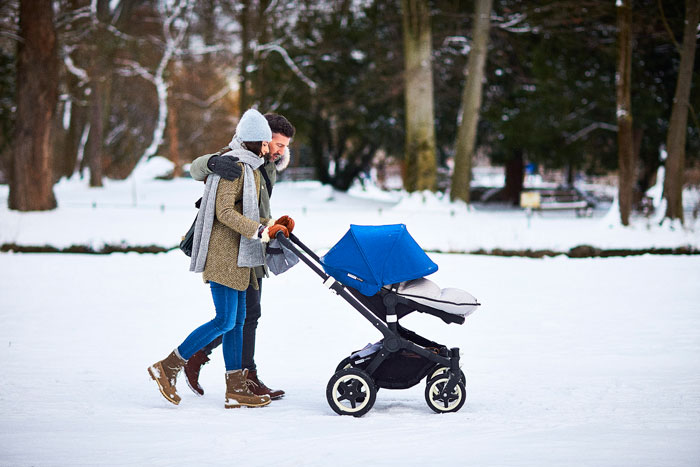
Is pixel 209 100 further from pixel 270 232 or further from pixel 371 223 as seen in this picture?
pixel 270 232

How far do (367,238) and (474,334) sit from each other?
3366 mm

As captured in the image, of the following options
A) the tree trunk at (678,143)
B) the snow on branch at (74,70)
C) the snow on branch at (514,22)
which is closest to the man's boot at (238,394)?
the tree trunk at (678,143)

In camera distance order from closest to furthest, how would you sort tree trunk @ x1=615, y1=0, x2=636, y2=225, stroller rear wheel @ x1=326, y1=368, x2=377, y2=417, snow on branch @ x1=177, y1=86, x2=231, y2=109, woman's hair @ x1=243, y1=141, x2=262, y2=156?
stroller rear wheel @ x1=326, y1=368, x2=377, y2=417 → woman's hair @ x1=243, y1=141, x2=262, y2=156 → tree trunk @ x1=615, y1=0, x2=636, y2=225 → snow on branch @ x1=177, y1=86, x2=231, y2=109

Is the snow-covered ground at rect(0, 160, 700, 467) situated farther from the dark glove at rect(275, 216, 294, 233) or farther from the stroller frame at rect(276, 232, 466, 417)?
the dark glove at rect(275, 216, 294, 233)

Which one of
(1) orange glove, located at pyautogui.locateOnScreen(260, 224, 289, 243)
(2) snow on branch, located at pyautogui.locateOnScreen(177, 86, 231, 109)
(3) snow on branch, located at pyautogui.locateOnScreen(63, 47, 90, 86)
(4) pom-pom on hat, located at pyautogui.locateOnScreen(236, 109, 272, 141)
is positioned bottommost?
(1) orange glove, located at pyautogui.locateOnScreen(260, 224, 289, 243)

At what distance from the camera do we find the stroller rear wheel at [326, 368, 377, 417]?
4.80 m

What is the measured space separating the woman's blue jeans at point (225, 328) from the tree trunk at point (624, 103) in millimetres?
13846

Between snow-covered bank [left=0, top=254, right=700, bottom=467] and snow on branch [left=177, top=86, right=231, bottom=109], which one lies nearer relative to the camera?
snow-covered bank [left=0, top=254, right=700, bottom=467]

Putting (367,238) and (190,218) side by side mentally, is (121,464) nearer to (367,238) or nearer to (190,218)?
(367,238)

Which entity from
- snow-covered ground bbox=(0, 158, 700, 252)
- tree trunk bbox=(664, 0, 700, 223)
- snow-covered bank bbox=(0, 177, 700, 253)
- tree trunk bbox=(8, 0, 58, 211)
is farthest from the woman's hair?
tree trunk bbox=(8, 0, 58, 211)

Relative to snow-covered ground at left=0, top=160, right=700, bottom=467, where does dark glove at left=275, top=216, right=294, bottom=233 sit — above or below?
above

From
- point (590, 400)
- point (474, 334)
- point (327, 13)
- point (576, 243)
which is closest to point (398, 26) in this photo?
point (327, 13)

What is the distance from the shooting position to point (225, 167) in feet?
15.4

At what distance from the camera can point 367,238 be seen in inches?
187
